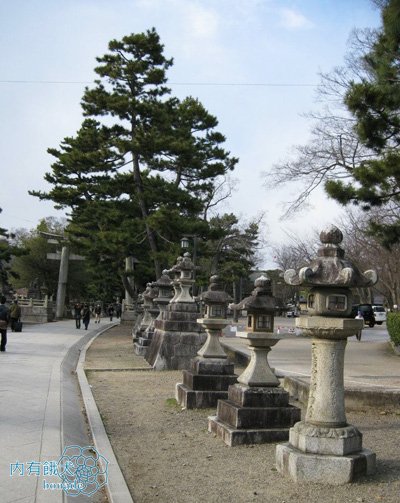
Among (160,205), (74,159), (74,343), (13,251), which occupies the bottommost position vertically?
(74,343)

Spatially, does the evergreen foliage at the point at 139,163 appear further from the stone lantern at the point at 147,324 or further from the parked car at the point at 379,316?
the parked car at the point at 379,316

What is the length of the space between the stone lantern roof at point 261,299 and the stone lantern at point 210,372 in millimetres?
2031

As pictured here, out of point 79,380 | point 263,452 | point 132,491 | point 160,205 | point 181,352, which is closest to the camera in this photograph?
point 132,491

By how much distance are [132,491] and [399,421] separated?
455 cm

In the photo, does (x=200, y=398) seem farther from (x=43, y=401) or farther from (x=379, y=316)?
(x=379, y=316)

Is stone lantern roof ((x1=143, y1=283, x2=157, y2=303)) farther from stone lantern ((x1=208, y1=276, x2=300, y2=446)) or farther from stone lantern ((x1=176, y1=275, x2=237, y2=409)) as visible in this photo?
stone lantern ((x1=208, y1=276, x2=300, y2=446))

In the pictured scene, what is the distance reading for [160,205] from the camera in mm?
27812

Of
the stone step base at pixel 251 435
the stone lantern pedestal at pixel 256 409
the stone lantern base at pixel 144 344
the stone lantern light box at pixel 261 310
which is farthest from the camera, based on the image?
the stone lantern base at pixel 144 344

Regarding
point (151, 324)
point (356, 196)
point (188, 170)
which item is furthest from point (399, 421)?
point (188, 170)

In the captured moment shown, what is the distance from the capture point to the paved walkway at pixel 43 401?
491 cm

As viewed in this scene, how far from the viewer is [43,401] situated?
870 cm

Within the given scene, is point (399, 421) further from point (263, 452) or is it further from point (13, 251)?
point (13, 251)

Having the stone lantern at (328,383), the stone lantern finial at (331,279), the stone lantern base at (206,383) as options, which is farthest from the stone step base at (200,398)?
the stone lantern finial at (331,279)

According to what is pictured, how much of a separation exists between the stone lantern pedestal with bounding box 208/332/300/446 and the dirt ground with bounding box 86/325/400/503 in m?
0.16
